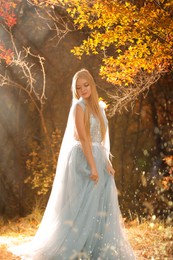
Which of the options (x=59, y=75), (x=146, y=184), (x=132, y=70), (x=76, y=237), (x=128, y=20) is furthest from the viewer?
(x=59, y=75)

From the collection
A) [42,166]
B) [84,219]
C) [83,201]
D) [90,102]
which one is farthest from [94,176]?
[42,166]

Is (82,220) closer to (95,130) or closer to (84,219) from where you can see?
(84,219)

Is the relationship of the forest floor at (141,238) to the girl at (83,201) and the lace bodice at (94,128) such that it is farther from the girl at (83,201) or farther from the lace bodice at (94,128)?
the lace bodice at (94,128)

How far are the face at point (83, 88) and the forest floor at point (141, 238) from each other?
2150 mm

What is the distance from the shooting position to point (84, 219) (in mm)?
5113

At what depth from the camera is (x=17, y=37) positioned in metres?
10.6

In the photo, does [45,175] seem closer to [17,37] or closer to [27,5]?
[17,37]

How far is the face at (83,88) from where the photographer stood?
530 cm

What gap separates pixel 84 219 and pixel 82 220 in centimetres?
3

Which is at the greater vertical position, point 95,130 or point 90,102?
point 90,102

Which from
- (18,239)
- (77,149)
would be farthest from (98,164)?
(18,239)

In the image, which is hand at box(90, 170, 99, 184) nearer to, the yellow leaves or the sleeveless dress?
the sleeveless dress

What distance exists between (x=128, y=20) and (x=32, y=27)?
16.1 feet

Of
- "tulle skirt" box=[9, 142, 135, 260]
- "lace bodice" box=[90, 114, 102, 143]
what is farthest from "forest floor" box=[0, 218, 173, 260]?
"lace bodice" box=[90, 114, 102, 143]
